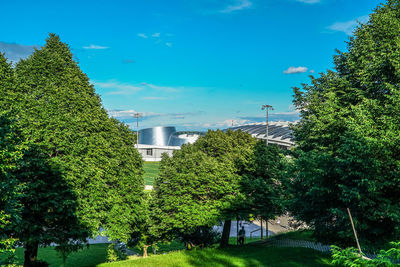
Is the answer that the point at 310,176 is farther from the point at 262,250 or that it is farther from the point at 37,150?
the point at 37,150

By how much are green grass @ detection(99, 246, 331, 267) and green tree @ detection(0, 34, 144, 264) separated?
11.2ft

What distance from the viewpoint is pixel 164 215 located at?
22297 mm

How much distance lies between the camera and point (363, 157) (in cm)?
1356

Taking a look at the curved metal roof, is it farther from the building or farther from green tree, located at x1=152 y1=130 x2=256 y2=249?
the building

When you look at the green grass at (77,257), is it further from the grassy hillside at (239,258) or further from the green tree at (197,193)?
the grassy hillside at (239,258)

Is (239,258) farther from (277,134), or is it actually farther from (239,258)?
(277,134)

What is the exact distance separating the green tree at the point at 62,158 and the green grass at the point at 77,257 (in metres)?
7.69

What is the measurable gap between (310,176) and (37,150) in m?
14.6

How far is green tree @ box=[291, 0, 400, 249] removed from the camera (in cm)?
1334

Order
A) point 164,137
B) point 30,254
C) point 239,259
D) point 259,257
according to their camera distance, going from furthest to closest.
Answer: point 164,137 → point 259,257 → point 30,254 → point 239,259

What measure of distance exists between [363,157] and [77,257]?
25.7 meters

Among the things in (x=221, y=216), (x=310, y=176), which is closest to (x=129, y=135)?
(x=221, y=216)

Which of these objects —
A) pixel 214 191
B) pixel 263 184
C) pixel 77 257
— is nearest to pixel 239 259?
pixel 214 191

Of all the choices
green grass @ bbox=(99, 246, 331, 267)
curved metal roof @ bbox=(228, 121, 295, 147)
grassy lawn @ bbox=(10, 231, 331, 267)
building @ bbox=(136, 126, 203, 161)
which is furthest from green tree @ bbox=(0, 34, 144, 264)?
building @ bbox=(136, 126, 203, 161)
